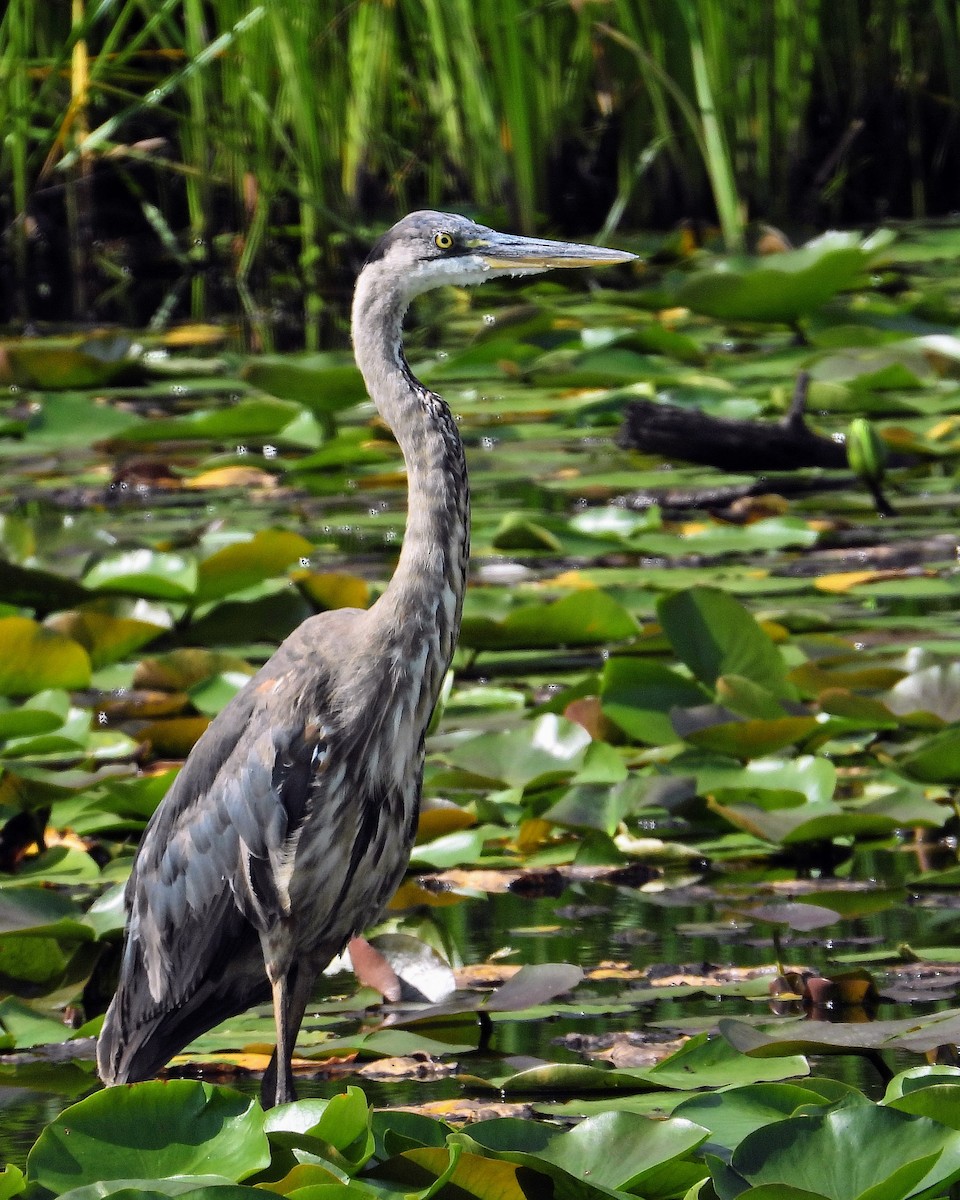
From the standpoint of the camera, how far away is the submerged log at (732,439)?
576cm

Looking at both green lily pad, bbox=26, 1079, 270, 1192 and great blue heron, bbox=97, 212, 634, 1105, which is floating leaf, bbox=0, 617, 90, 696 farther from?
green lily pad, bbox=26, 1079, 270, 1192

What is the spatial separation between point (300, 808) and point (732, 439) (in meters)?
3.27

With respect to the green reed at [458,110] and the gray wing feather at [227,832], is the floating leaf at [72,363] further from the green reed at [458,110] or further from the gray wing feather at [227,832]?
the gray wing feather at [227,832]

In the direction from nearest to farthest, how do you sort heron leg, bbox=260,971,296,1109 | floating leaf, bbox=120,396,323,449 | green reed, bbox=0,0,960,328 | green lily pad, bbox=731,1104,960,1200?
Answer: green lily pad, bbox=731,1104,960,1200, heron leg, bbox=260,971,296,1109, floating leaf, bbox=120,396,323,449, green reed, bbox=0,0,960,328

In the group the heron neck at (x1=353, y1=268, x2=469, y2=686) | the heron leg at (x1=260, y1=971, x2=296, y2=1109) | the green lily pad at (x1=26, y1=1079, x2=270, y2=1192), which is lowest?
the heron leg at (x1=260, y1=971, x2=296, y2=1109)

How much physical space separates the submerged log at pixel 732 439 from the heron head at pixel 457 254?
245 centimetres

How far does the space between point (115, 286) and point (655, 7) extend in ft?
10.3

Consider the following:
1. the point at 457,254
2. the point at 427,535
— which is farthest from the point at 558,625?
the point at 427,535

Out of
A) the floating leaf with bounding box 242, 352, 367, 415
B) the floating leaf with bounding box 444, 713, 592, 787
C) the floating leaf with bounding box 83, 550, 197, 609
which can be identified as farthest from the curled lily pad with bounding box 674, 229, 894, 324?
the floating leaf with bounding box 444, 713, 592, 787

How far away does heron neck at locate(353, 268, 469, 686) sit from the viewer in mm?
2816

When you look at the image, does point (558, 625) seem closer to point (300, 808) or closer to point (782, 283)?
point (300, 808)

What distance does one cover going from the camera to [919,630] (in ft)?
14.1

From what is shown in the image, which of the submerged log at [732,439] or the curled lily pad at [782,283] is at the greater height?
the curled lily pad at [782,283]

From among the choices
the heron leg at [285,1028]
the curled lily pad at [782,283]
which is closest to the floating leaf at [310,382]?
the curled lily pad at [782,283]
